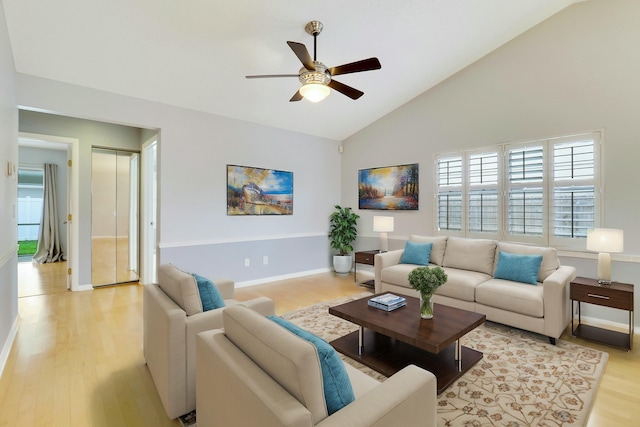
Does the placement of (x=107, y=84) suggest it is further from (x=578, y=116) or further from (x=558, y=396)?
(x=578, y=116)

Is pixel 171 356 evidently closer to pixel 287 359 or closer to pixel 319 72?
pixel 287 359

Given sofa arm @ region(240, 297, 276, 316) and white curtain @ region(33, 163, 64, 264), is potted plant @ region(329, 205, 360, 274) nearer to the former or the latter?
sofa arm @ region(240, 297, 276, 316)

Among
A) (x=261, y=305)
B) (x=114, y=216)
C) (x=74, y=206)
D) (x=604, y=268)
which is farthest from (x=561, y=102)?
(x=74, y=206)

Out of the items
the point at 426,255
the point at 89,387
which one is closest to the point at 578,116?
the point at 426,255

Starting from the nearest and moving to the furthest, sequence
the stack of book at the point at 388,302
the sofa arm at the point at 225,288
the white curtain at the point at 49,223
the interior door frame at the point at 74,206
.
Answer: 1. the stack of book at the point at 388,302
2. the sofa arm at the point at 225,288
3. the interior door frame at the point at 74,206
4. the white curtain at the point at 49,223

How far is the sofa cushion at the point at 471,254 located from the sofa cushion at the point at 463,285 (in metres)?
0.15

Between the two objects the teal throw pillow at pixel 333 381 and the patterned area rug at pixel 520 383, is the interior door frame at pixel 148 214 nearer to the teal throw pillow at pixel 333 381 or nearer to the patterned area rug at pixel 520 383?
the patterned area rug at pixel 520 383

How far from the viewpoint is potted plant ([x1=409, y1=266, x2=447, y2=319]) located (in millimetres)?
2477

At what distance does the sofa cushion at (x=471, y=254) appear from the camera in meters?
3.84

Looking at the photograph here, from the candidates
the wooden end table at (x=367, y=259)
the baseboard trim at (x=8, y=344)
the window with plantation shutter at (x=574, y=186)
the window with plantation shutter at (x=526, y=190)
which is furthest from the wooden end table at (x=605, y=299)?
the baseboard trim at (x=8, y=344)

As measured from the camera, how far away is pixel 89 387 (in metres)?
2.20

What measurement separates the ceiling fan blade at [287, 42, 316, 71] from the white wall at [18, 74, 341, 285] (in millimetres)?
2396

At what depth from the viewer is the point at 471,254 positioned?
3.97 meters

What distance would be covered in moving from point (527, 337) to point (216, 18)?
176 inches
